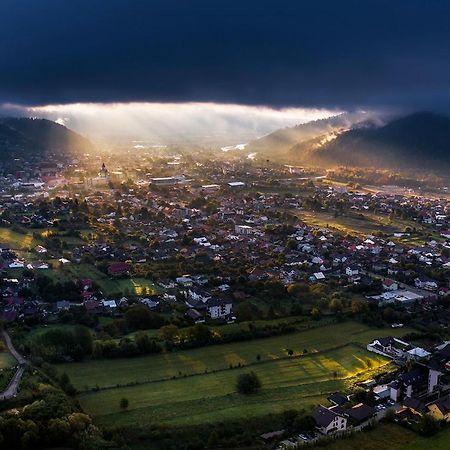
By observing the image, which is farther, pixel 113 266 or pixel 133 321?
pixel 113 266

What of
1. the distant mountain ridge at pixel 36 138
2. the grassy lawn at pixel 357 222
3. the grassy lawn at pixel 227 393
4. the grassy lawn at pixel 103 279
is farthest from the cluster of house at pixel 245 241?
the distant mountain ridge at pixel 36 138

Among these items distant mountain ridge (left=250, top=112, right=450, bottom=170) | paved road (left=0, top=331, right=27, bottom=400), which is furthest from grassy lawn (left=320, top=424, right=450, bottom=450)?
distant mountain ridge (left=250, top=112, right=450, bottom=170)

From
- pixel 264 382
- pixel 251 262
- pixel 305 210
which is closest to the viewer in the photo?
pixel 264 382

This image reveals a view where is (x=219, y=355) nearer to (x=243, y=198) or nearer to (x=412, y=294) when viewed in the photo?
(x=412, y=294)

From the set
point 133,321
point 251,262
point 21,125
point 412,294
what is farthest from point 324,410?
point 21,125

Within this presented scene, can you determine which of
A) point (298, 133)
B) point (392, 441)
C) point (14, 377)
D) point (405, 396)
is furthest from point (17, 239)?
point (298, 133)

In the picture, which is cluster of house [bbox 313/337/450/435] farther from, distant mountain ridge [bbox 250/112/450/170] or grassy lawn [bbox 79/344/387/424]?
distant mountain ridge [bbox 250/112/450/170]
